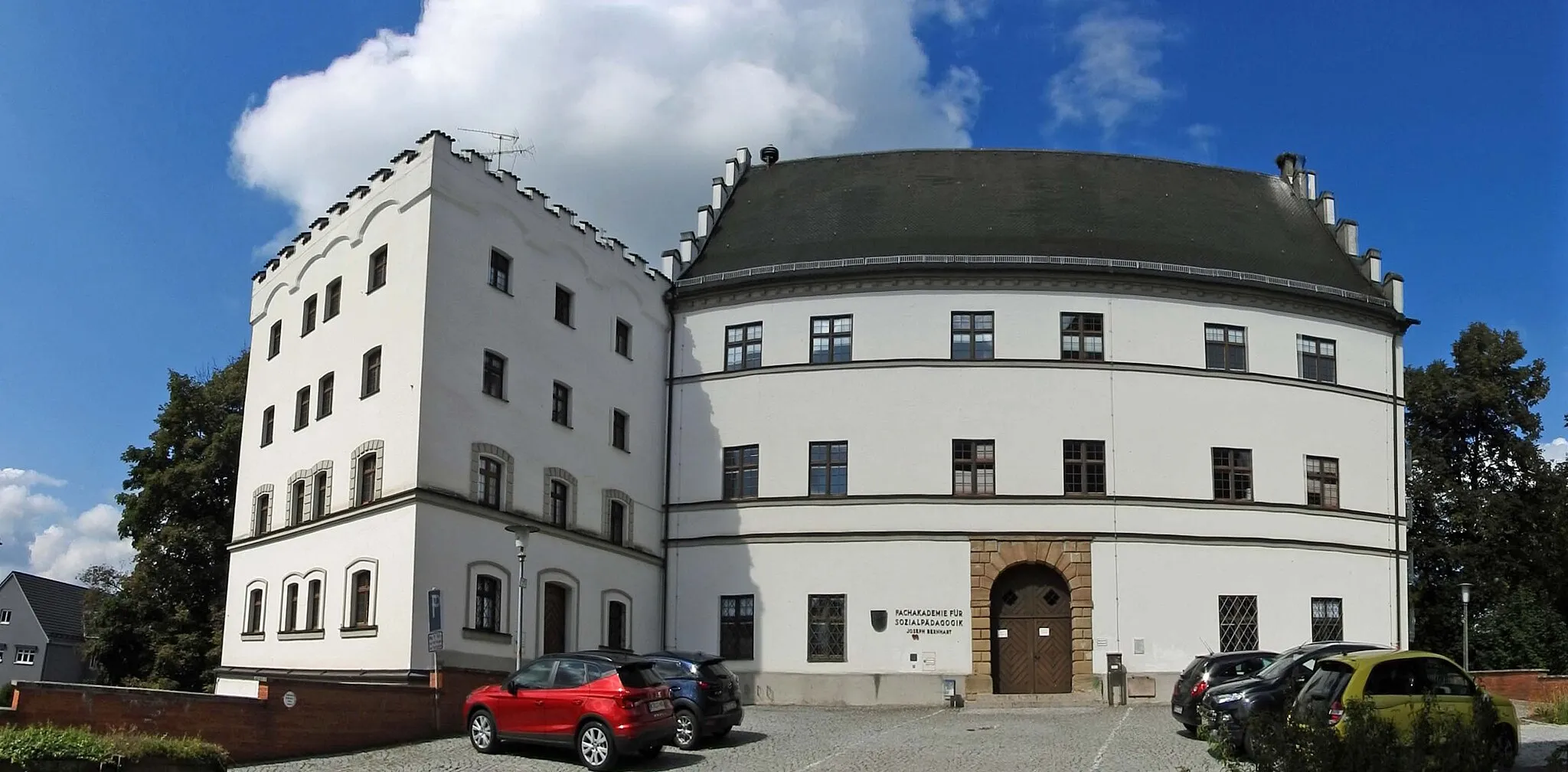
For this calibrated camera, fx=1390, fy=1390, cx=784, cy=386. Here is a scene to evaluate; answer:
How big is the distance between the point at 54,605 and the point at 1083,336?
244 feet

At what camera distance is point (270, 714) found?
21125 mm

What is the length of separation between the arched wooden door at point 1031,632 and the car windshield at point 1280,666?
11.4 m

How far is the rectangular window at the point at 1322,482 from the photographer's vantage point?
36.0 metres

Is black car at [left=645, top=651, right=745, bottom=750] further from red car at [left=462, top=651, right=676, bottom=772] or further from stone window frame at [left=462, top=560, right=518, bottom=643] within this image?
stone window frame at [left=462, top=560, right=518, bottom=643]

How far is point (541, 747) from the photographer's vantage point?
21500mm

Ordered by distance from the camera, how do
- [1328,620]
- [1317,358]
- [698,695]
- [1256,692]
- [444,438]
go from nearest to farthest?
[1256,692] < [698,695] < [444,438] < [1328,620] < [1317,358]

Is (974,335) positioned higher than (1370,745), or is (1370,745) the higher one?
(974,335)

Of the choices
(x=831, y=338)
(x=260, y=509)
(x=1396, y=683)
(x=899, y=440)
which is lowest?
(x=1396, y=683)

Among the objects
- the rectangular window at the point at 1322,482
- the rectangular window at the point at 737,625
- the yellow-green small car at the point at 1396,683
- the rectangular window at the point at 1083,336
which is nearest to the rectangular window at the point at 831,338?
the rectangular window at the point at 1083,336

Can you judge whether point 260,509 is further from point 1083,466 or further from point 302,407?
point 1083,466

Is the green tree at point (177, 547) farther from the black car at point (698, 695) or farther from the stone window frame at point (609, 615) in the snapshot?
the black car at point (698, 695)

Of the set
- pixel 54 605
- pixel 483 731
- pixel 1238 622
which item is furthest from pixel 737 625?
pixel 54 605

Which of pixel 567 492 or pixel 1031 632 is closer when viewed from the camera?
pixel 567 492

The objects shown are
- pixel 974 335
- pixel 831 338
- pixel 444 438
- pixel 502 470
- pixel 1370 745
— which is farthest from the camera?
pixel 831 338
